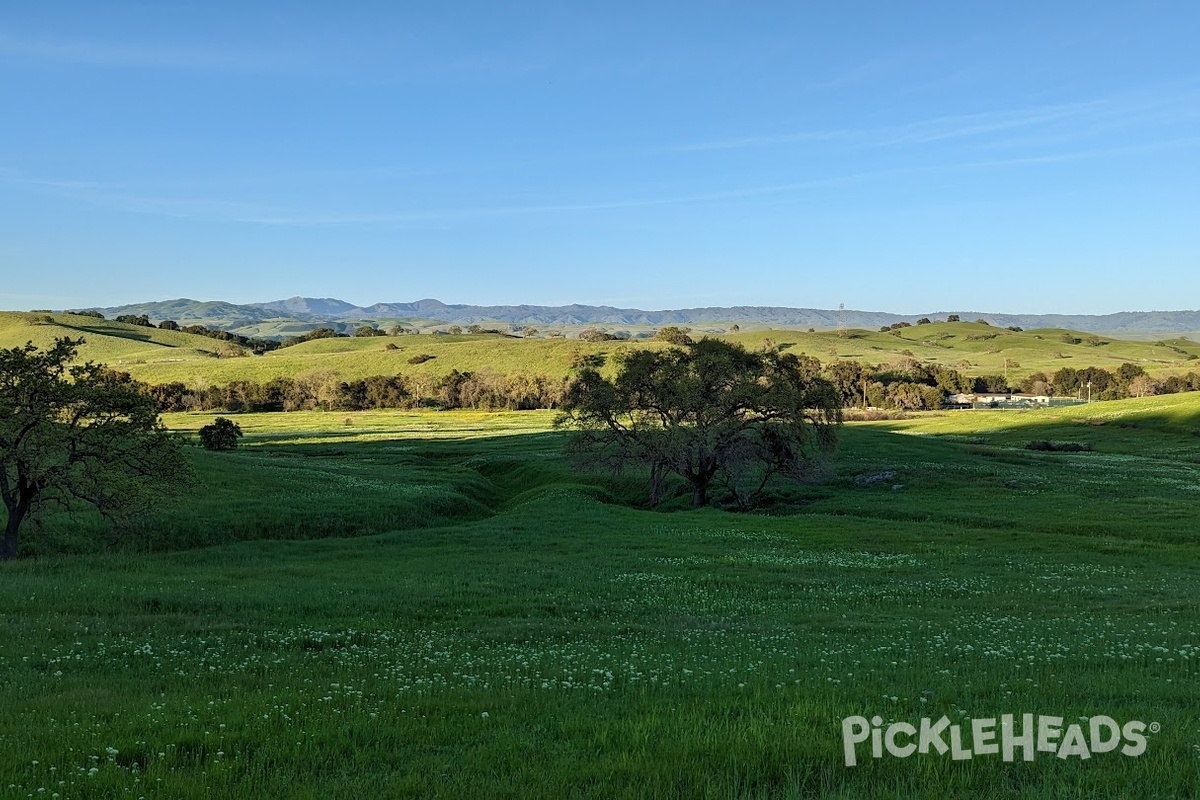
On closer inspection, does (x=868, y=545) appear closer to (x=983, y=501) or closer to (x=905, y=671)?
(x=983, y=501)

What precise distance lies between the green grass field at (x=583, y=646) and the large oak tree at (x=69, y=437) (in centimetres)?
272

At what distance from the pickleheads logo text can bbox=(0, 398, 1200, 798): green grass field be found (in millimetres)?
200

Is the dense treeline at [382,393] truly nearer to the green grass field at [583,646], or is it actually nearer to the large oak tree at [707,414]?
the large oak tree at [707,414]

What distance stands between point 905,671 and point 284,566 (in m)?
24.9

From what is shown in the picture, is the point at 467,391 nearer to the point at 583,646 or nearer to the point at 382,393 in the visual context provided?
the point at 382,393

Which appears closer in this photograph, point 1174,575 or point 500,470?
point 1174,575

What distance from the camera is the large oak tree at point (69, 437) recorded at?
3095 cm

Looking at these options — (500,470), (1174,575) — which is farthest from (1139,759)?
(500,470)

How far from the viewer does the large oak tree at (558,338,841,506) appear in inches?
2199

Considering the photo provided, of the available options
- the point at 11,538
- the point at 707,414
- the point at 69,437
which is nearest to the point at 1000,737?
the point at 69,437

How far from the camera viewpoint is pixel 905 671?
12227 mm

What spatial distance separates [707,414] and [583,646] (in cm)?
4336

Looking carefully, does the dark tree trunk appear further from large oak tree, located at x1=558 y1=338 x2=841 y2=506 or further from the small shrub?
the small shrub

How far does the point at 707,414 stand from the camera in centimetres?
5819
